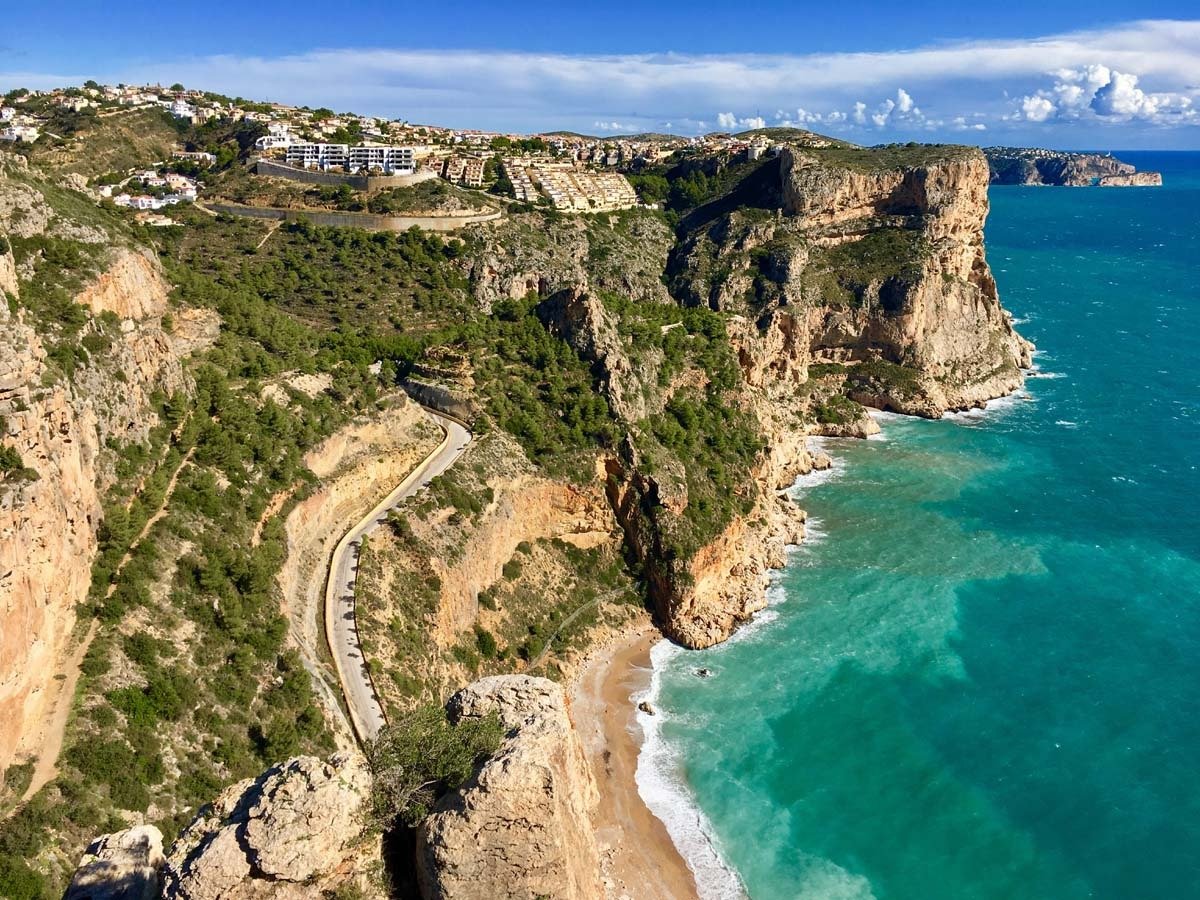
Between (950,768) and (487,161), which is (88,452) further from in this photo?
(487,161)

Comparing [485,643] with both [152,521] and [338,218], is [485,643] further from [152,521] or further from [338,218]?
[338,218]

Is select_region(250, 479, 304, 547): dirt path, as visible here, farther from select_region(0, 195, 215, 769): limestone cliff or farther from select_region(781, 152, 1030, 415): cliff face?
select_region(781, 152, 1030, 415): cliff face

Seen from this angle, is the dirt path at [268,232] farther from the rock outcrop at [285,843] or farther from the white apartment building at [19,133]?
the rock outcrop at [285,843]

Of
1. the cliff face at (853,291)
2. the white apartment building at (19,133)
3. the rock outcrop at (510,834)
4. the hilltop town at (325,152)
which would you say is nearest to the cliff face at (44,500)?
the rock outcrop at (510,834)

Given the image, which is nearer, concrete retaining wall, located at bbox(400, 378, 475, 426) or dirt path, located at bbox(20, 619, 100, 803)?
dirt path, located at bbox(20, 619, 100, 803)

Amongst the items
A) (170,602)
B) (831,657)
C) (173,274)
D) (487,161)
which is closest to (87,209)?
(173,274)

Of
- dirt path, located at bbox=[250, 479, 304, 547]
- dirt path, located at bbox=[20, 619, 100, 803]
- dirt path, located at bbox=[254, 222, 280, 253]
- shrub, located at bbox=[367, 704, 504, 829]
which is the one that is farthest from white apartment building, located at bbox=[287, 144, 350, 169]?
shrub, located at bbox=[367, 704, 504, 829]

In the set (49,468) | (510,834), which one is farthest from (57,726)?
(510,834)
